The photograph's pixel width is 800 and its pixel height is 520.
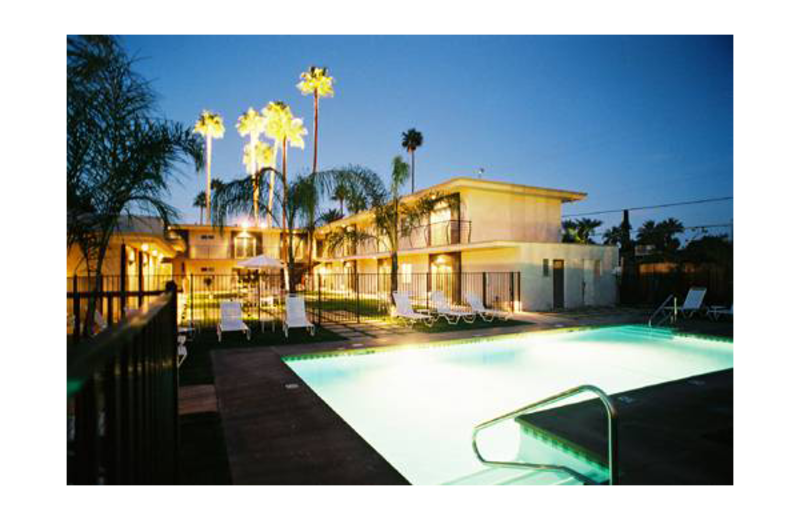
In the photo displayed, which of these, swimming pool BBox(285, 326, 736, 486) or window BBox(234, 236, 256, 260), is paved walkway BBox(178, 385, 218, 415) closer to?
swimming pool BBox(285, 326, 736, 486)

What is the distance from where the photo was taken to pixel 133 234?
458 inches

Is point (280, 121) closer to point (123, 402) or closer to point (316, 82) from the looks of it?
point (316, 82)

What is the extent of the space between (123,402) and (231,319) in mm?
9593

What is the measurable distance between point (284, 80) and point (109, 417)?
27.6 metres

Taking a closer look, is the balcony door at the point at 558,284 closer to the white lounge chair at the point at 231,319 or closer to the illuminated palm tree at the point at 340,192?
the illuminated palm tree at the point at 340,192

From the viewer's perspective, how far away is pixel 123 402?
48.7 inches

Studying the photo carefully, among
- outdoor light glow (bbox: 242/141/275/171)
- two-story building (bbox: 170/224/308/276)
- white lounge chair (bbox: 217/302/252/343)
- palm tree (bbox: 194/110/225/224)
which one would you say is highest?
palm tree (bbox: 194/110/225/224)

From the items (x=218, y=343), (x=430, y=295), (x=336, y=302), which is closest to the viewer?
(x=218, y=343)

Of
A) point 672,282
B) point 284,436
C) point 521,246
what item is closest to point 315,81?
point 521,246

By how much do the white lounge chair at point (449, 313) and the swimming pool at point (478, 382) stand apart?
10.1 ft

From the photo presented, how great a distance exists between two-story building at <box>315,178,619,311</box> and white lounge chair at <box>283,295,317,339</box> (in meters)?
5.52

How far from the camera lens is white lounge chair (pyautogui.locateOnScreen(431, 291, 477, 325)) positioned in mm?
13549

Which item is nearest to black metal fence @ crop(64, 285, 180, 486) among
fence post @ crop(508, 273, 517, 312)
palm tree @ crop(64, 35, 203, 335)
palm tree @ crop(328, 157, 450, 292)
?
palm tree @ crop(64, 35, 203, 335)

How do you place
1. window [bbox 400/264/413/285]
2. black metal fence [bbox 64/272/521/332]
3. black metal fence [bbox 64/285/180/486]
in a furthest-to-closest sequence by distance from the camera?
window [bbox 400/264/413/285]
black metal fence [bbox 64/272/521/332]
black metal fence [bbox 64/285/180/486]
